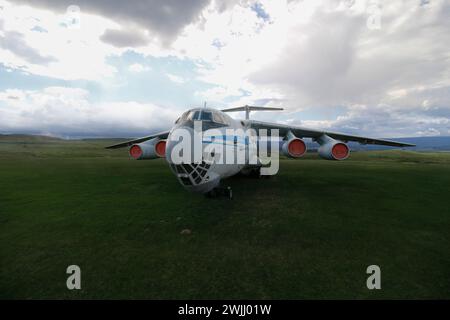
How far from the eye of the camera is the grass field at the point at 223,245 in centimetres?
395

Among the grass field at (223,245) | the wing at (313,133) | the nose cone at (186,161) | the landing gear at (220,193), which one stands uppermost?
the wing at (313,133)

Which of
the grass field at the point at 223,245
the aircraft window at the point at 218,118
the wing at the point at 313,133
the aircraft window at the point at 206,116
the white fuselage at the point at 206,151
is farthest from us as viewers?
the wing at the point at 313,133

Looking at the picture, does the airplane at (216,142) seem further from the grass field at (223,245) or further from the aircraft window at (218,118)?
the grass field at (223,245)

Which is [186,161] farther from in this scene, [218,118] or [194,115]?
[218,118]

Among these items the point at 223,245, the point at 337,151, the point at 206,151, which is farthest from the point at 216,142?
the point at 337,151

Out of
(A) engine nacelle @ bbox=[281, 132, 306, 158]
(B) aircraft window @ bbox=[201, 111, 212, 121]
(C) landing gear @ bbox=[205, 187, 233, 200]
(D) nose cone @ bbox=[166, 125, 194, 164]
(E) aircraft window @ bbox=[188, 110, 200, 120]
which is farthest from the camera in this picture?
(A) engine nacelle @ bbox=[281, 132, 306, 158]

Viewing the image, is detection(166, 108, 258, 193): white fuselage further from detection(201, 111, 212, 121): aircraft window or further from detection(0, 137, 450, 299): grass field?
detection(0, 137, 450, 299): grass field

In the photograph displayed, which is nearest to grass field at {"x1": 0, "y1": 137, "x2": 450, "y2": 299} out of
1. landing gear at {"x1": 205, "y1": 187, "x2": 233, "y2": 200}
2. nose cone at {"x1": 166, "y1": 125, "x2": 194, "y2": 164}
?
landing gear at {"x1": 205, "y1": 187, "x2": 233, "y2": 200}

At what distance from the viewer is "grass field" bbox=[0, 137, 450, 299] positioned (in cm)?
395

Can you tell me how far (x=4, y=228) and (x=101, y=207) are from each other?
2.59 metres

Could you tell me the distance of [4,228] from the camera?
6.43 metres

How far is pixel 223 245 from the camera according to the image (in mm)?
5461

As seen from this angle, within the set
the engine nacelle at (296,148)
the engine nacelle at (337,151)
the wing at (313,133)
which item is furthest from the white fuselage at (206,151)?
the engine nacelle at (337,151)
